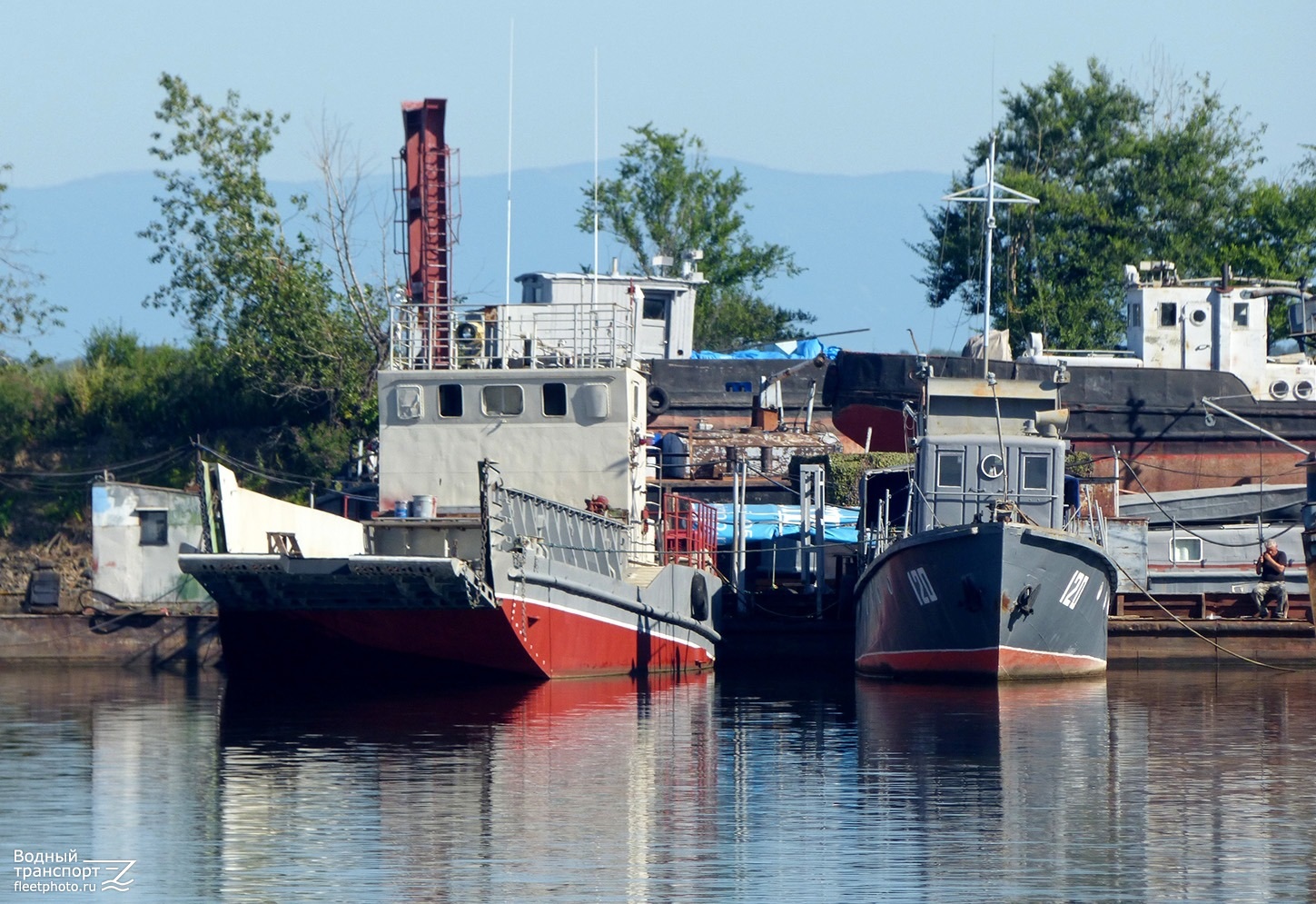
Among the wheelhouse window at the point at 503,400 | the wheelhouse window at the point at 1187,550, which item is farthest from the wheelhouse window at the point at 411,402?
the wheelhouse window at the point at 1187,550

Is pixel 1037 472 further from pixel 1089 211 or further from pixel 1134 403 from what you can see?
pixel 1089 211

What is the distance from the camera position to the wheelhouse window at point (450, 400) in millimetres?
26469

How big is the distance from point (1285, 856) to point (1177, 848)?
74cm

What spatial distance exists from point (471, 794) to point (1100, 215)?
42.8m

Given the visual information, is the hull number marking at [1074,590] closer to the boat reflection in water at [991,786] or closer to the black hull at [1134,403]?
the boat reflection in water at [991,786]

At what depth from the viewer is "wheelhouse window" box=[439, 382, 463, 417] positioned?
86.8 ft

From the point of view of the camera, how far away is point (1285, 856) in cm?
1331

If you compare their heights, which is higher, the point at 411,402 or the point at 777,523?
the point at 411,402

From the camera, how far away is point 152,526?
94.4 ft

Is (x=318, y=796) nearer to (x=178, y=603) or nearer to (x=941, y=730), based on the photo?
(x=941, y=730)

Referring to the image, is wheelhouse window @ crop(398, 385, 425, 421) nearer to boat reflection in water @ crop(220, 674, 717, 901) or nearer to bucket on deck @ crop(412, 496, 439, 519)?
bucket on deck @ crop(412, 496, 439, 519)

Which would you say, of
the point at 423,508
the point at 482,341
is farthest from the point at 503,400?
the point at 423,508

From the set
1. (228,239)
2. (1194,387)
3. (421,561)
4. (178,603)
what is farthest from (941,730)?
(228,239)

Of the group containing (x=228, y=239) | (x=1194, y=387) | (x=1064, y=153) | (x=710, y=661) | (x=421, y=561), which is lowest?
(x=710, y=661)
